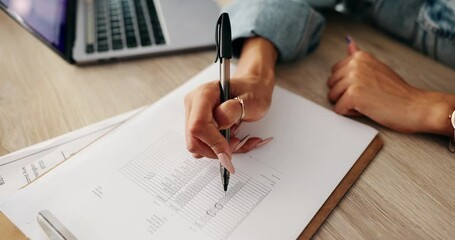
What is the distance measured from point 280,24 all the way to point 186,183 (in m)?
0.35

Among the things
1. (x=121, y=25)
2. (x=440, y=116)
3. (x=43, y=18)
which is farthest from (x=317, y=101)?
(x=43, y=18)

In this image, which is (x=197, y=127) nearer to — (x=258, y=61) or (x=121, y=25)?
(x=258, y=61)

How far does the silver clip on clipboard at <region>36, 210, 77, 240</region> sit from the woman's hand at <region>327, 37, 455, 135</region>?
1.41 feet

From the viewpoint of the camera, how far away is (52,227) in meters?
0.46

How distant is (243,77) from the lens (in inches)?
25.1

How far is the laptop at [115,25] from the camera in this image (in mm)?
708

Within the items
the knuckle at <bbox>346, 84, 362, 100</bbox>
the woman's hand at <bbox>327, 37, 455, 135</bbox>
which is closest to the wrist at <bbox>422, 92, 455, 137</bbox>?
the woman's hand at <bbox>327, 37, 455, 135</bbox>

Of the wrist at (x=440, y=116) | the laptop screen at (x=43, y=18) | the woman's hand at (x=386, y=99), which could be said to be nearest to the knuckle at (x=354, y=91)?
the woman's hand at (x=386, y=99)

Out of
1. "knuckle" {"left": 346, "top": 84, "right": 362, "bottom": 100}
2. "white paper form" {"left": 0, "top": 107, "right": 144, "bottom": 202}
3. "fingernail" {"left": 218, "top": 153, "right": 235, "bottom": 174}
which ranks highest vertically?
"knuckle" {"left": 346, "top": 84, "right": 362, "bottom": 100}

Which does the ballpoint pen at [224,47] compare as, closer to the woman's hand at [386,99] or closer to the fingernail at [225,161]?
the fingernail at [225,161]

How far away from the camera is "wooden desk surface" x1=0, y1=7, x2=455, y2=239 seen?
0.50 meters

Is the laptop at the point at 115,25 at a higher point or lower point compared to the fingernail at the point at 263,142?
higher

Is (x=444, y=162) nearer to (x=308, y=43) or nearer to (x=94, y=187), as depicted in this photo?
(x=308, y=43)

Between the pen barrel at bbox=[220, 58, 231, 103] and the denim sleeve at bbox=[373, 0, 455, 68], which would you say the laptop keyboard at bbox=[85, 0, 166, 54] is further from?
the denim sleeve at bbox=[373, 0, 455, 68]
